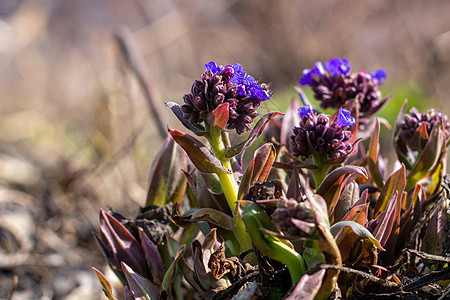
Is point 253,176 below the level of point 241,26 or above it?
below

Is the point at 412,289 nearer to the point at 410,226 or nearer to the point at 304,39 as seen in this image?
the point at 410,226

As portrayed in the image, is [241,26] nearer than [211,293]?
No

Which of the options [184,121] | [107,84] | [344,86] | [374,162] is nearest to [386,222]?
[374,162]

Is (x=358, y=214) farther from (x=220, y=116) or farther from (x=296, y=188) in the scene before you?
(x=220, y=116)

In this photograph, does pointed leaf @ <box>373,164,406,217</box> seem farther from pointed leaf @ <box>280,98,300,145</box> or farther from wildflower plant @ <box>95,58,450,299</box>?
pointed leaf @ <box>280,98,300,145</box>

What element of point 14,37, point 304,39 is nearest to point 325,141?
point 14,37

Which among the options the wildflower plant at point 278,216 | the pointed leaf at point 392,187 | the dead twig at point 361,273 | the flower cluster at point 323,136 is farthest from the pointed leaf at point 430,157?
the dead twig at point 361,273
